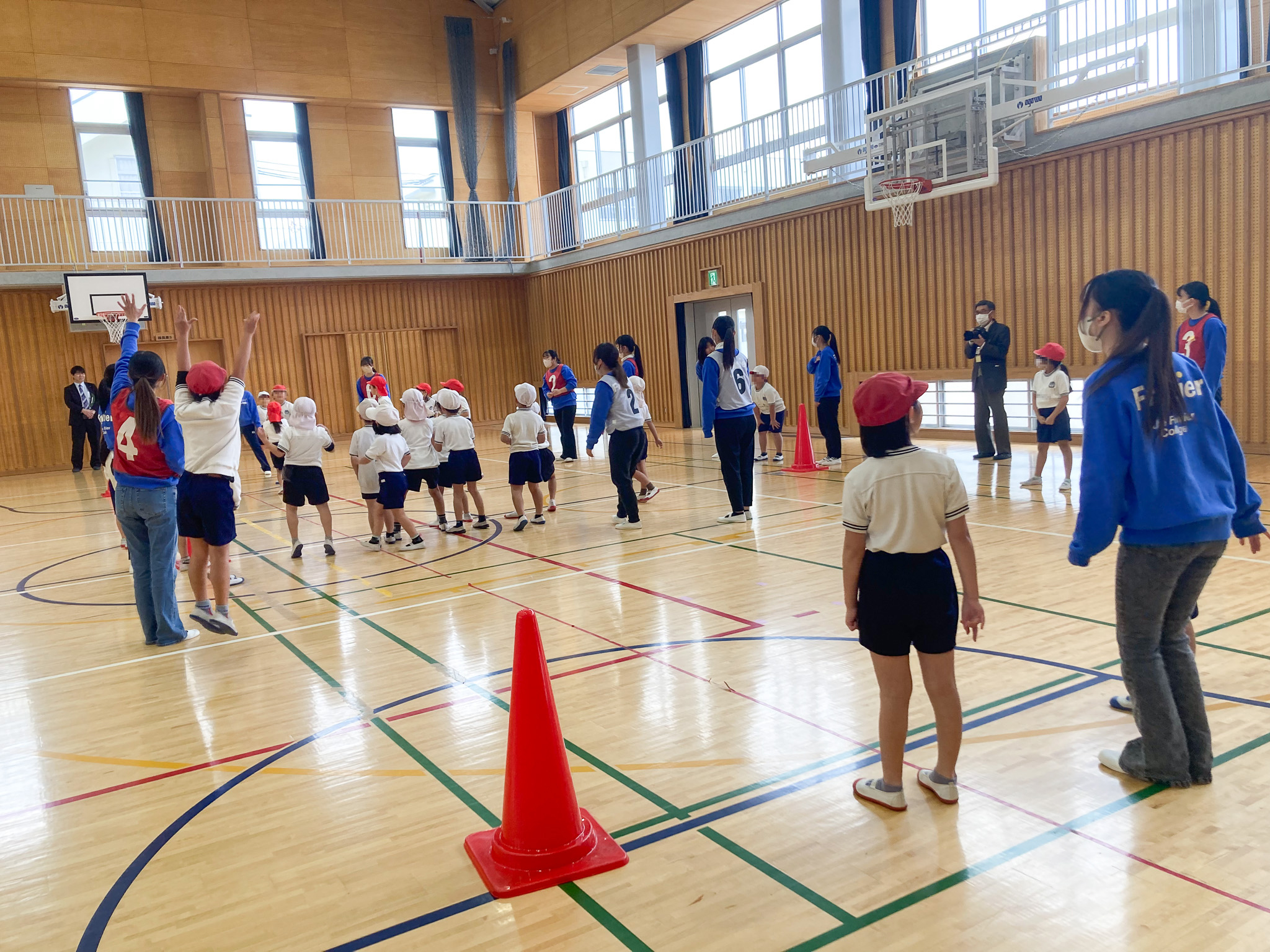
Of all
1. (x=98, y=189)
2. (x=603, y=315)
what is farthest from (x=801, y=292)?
(x=98, y=189)

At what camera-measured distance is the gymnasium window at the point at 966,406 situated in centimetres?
1223

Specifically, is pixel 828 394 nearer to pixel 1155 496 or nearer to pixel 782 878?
pixel 1155 496

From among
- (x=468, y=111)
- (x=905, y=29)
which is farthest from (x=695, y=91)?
(x=468, y=111)

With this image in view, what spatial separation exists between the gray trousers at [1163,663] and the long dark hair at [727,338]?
17.0 feet

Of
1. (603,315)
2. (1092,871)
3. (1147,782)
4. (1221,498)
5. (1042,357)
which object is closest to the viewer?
(1092,871)

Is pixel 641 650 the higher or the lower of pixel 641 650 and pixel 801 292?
the lower

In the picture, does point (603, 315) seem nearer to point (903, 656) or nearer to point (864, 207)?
point (864, 207)

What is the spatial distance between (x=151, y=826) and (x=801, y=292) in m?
13.4

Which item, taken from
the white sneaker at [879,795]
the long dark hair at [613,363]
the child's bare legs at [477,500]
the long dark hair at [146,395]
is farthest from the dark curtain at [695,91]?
the white sneaker at [879,795]

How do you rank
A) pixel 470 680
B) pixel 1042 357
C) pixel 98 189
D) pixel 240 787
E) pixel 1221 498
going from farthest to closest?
1. pixel 98 189
2. pixel 1042 357
3. pixel 470 680
4. pixel 240 787
5. pixel 1221 498

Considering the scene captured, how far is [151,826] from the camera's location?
328 centimetres

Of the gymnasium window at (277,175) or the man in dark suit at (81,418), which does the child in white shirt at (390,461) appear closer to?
the man in dark suit at (81,418)

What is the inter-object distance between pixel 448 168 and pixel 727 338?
53.2 ft

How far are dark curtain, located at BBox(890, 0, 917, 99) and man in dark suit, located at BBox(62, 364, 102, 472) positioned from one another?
49.5 ft
